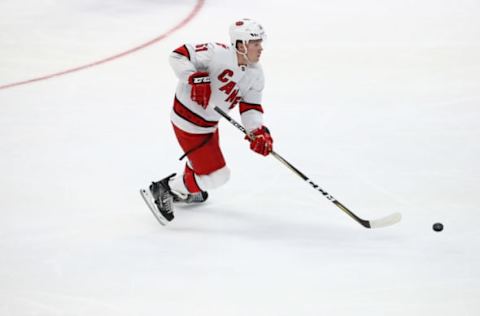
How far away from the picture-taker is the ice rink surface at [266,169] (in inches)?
135

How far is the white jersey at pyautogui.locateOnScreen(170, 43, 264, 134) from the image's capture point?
3.73 m

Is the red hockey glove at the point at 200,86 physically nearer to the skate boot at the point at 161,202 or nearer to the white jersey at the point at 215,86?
the white jersey at the point at 215,86

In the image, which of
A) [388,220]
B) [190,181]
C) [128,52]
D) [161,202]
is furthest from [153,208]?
[128,52]

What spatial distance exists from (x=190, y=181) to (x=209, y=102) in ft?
1.40

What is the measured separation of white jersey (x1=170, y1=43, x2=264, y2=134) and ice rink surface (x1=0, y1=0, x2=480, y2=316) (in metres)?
0.54

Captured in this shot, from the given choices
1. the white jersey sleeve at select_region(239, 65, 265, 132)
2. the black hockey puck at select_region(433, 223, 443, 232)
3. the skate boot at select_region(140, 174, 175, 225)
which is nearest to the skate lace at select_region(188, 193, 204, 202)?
the skate boot at select_region(140, 174, 175, 225)

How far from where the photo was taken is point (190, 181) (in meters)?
3.99

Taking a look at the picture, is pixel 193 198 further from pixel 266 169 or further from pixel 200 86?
pixel 200 86

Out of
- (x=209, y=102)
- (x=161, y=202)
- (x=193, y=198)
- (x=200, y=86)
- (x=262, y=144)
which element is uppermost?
(x=200, y=86)

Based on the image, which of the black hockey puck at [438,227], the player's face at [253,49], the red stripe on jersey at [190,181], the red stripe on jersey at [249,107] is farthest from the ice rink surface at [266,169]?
the player's face at [253,49]

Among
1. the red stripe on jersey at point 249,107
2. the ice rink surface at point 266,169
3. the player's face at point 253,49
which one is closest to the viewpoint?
the ice rink surface at point 266,169

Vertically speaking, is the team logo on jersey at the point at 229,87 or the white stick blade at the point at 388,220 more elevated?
the team logo on jersey at the point at 229,87

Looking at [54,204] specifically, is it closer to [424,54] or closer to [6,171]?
[6,171]

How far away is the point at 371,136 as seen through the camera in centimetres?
498
